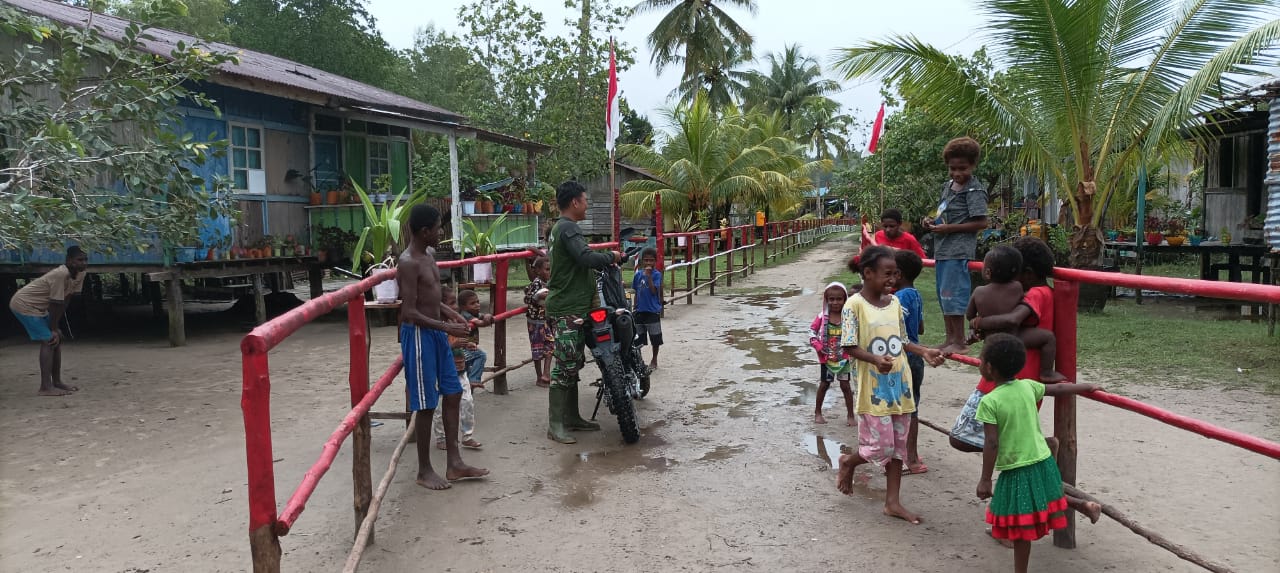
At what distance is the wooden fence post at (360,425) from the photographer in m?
3.40

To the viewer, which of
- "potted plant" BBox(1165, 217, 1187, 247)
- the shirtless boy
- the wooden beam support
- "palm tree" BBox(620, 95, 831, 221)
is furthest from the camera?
"palm tree" BBox(620, 95, 831, 221)

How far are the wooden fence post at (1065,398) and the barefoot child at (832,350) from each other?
6.16 ft

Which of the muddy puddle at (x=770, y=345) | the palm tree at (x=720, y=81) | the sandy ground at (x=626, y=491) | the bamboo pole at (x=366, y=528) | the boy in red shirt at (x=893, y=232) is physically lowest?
the sandy ground at (x=626, y=491)

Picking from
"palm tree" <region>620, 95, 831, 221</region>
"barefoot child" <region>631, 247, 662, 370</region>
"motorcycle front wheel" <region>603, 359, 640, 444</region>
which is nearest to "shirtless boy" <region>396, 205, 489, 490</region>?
"motorcycle front wheel" <region>603, 359, 640, 444</region>

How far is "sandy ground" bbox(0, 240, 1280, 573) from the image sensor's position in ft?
11.1

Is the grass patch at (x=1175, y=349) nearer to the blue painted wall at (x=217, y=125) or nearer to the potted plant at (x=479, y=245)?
the potted plant at (x=479, y=245)

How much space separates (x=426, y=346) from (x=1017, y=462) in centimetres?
270

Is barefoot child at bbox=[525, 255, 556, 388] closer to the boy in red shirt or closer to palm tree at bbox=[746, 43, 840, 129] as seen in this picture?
the boy in red shirt

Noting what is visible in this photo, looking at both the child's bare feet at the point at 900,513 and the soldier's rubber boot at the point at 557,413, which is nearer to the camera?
the child's bare feet at the point at 900,513

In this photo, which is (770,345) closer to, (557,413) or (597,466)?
(557,413)

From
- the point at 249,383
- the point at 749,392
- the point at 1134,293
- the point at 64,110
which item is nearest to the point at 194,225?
the point at 64,110

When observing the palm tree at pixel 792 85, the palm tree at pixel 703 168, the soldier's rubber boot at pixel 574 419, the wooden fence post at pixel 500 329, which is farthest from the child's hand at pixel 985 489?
the palm tree at pixel 792 85

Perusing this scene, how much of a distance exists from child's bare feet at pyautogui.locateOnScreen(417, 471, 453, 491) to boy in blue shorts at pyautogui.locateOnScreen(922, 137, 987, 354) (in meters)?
2.96

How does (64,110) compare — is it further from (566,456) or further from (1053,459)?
(1053,459)
